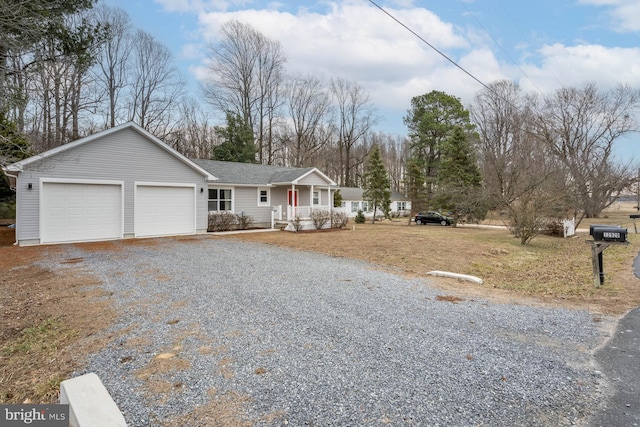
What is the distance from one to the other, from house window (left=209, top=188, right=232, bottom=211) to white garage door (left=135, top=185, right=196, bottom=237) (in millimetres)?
2517

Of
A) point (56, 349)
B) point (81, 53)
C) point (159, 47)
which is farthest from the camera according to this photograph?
point (159, 47)

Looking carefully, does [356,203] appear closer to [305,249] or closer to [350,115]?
[350,115]

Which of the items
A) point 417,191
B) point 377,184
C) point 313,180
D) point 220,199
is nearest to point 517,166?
point 417,191

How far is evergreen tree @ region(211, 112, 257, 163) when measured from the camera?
1168 inches

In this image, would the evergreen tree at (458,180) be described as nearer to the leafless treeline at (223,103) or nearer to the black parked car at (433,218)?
the black parked car at (433,218)

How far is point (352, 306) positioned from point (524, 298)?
130 inches

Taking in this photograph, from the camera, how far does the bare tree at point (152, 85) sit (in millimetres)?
28922

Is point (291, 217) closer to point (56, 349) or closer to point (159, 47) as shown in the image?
point (56, 349)

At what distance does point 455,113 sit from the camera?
39531 mm

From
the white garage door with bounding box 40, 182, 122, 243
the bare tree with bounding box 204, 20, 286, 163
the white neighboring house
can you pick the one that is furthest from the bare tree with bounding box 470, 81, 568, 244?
the bare tree with bounding box 204, 20, 286, 163

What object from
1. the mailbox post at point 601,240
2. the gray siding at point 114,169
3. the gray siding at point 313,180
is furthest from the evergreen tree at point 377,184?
the mailbox post at point 601,240

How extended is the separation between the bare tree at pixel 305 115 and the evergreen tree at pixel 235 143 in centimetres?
935

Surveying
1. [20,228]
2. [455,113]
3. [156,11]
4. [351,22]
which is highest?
[455,113]

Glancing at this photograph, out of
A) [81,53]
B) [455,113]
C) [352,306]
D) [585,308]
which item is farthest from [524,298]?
[455,113]
